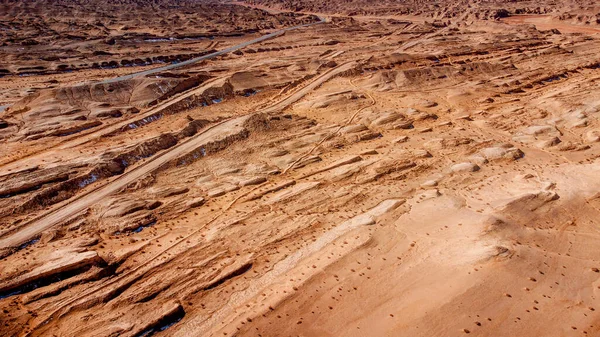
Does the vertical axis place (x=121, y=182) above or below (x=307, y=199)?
above

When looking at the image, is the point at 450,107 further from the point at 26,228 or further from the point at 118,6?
the point at 118,6

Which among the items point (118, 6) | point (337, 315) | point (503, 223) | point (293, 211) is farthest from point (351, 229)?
point (118, 6)

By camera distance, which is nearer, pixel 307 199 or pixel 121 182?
pixel 307 199

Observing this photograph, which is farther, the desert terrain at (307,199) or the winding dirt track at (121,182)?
the winding dirt track at (121,182)

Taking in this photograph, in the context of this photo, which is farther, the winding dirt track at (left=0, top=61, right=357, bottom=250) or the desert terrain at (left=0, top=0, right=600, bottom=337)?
the winding dirt track at (left=0, top=61, right=357, bottom=250)
